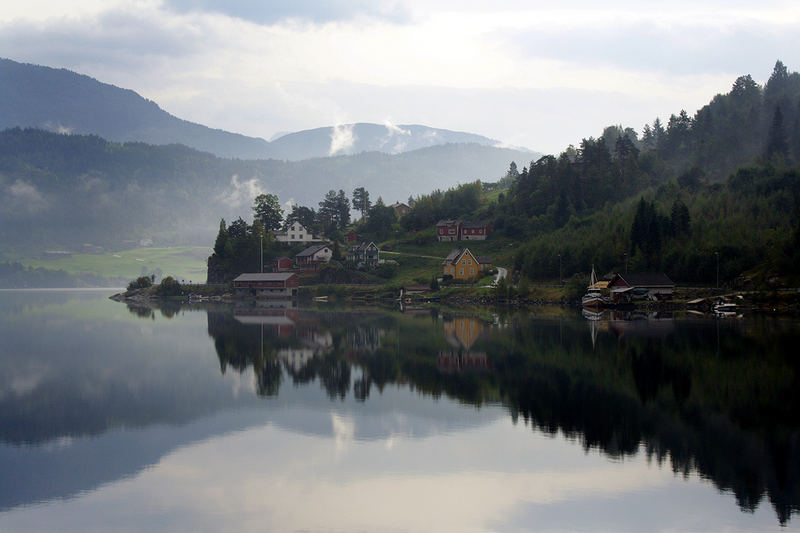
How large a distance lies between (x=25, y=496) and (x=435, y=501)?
1195 centimetres

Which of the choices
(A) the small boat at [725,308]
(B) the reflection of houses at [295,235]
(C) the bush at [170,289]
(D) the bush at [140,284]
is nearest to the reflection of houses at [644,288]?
(A) the small boat at [725,308]

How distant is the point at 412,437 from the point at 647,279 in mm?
68508

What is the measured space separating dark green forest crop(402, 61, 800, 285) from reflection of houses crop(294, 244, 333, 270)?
77.8 ft

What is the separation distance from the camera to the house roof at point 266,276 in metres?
135

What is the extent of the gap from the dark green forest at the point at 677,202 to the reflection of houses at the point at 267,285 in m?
37.0

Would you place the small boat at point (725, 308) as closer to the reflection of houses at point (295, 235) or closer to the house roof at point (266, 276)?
the house roof at point (266, 276)

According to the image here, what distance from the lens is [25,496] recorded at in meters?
22.1

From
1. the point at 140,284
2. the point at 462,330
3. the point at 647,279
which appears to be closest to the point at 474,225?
the point at 647,279

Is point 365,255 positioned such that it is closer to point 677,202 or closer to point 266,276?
point 266,276

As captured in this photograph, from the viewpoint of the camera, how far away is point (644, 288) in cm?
8981

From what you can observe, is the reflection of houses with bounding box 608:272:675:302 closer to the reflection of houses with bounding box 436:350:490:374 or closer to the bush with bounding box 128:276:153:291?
the reflection of houses with bounding box 436:350:490:374

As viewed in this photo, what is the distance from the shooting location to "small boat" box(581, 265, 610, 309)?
88.8m

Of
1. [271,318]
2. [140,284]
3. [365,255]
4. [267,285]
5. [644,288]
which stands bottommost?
[271,318]

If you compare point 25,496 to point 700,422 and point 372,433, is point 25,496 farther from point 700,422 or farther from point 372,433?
point 700,422
